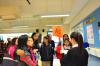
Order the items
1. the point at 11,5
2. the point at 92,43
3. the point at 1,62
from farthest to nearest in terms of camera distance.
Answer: the point at 11,5, the point at 92,43, the point at 1,62

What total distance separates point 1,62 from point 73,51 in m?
1.34

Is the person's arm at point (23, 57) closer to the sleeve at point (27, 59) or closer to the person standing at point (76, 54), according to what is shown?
the sleeve at point (27, 59)

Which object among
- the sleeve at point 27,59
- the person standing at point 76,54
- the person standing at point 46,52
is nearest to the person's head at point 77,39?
the person standing at point 76,54

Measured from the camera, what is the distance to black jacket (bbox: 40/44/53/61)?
609cm

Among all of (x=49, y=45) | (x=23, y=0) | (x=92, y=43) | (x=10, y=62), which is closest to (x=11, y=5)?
(x=23, y=0)

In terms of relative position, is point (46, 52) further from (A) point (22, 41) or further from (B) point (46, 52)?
(A) point (22, 41)

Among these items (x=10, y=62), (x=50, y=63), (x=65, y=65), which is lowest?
(x=50, y=63)

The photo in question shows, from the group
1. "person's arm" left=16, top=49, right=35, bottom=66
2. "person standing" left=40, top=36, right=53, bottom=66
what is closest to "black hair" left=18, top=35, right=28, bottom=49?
"person's arm" left=16, top=49, right=35, bottom=66

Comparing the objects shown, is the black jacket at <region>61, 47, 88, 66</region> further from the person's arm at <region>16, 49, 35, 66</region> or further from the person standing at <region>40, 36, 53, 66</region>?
the person standing at <region>40, 36, 53, 66</region>

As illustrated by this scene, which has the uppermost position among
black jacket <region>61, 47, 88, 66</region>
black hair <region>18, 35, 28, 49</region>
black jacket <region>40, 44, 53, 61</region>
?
black hair <region>18, 35, 28, 49</region>

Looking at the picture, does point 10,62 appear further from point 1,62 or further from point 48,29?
point 48,29

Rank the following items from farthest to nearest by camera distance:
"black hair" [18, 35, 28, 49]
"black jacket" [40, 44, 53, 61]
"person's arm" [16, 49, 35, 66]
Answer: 1. "black jacket" [40, 44, 53, 61]
2. "black hair" [18, 35, 28, 49]
3. "person's arm" [16, 49, 35, 66]

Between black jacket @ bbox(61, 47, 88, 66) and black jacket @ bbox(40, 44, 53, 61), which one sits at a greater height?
black jacket @ bbox(61, 47, 88, 66)

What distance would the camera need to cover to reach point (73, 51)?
2736 millimetres
